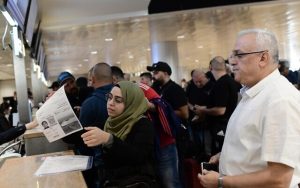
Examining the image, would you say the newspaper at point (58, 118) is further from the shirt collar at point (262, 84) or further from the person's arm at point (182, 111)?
the person's arm at point (182, 111)

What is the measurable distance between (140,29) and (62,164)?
7.94 meters

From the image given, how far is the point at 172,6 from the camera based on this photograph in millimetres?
7578

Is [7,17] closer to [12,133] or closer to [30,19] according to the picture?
[12,133]

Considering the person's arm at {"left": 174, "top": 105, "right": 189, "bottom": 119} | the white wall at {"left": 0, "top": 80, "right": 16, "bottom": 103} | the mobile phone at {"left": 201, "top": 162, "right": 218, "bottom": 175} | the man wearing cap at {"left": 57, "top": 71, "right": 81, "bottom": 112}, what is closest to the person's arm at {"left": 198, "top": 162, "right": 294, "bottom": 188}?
the mobile phone at {"left": 201, "top": 162, "right": 218, "bottom": 175}

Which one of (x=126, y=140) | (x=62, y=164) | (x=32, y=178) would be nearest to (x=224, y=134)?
(x=126, y=140)

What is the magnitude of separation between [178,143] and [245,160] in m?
1.82

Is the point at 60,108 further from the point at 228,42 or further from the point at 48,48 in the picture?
the point at 228,42

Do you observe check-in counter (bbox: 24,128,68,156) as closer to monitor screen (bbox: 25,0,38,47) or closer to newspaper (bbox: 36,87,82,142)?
newspaper (bbox: 36,87,82,142)

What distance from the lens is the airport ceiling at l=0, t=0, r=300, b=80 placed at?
7.29m

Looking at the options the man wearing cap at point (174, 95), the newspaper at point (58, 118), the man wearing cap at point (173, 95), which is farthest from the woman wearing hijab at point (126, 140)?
the man wearing cap at point (173, 95)

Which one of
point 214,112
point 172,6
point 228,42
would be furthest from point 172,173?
point 228,42

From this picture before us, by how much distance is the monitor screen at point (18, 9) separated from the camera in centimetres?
311

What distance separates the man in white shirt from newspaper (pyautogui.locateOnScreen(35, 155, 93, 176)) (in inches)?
32.1

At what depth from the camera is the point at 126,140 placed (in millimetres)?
2096
